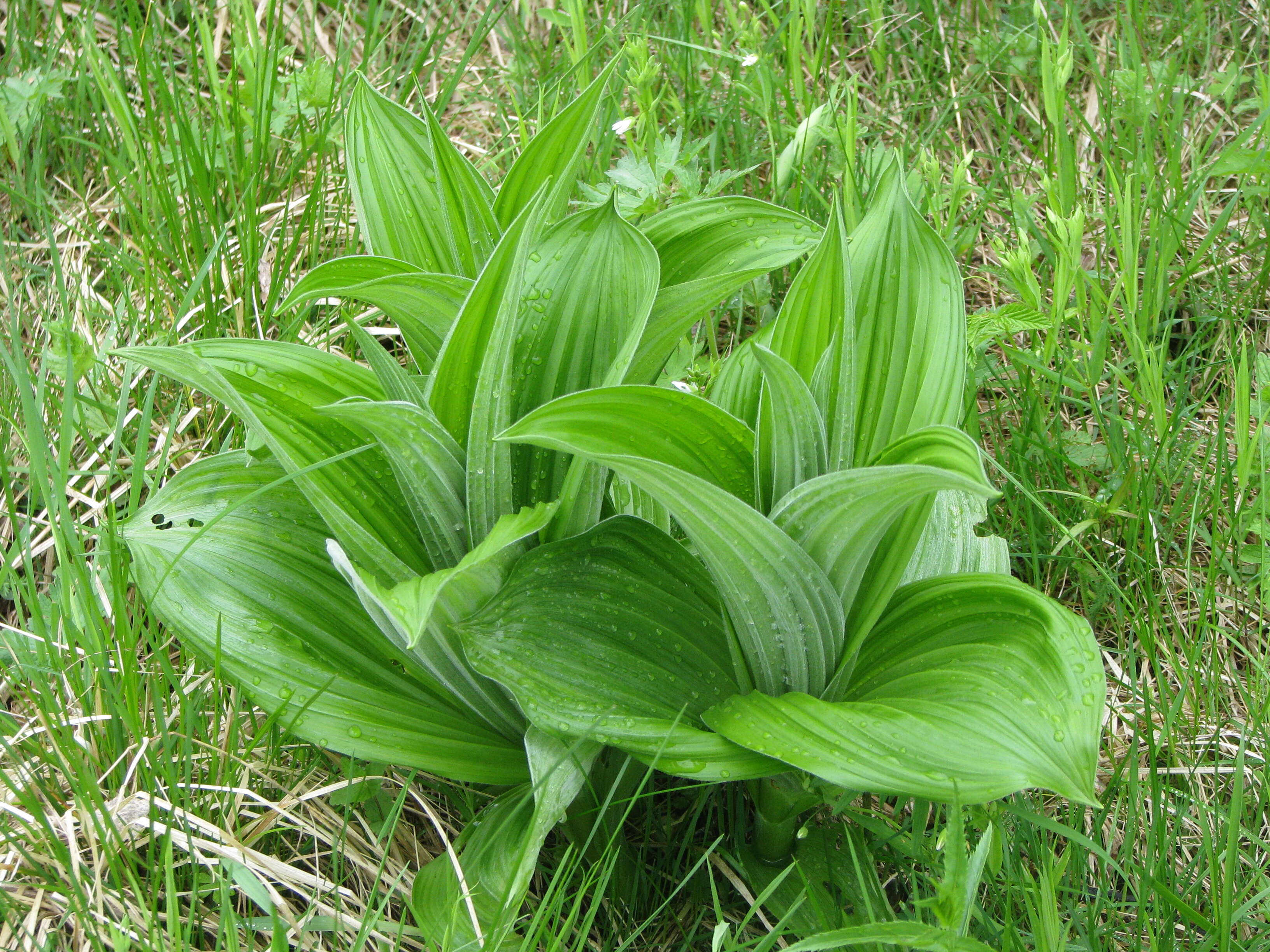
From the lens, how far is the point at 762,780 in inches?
59.2

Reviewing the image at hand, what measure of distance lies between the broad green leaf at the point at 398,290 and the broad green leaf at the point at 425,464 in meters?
0.15

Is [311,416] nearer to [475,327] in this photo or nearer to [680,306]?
[475,327]

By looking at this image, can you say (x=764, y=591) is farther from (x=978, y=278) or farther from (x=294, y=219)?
(x=294, y=219)

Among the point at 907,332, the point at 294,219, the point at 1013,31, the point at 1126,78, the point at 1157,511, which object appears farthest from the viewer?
the point at 1013,31

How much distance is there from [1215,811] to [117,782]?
166 cm

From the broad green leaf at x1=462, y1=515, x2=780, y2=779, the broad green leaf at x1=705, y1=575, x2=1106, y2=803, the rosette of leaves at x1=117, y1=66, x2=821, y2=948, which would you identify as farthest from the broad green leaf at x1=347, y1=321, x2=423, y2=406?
the broad green leaf at x1=705, y1=575, x2=1106, y2=803

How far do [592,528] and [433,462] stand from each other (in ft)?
0.72

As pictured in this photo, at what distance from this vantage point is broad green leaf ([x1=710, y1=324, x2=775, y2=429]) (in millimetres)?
1542

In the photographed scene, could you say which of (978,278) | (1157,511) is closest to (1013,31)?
(978,278)

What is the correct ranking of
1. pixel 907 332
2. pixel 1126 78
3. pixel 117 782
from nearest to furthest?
pixel 907 332 → pixel 117 782 → pixel 1126 78

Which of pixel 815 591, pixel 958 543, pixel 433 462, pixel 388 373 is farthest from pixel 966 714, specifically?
pixel 388 373

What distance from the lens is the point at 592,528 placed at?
143 cm

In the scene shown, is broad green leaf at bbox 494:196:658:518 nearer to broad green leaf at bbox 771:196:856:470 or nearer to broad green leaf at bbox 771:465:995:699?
broad green leaf at bbox 771:196:856:470

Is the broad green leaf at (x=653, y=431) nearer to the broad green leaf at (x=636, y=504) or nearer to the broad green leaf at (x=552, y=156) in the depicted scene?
the broad green leaf at (x=636, y=504)
